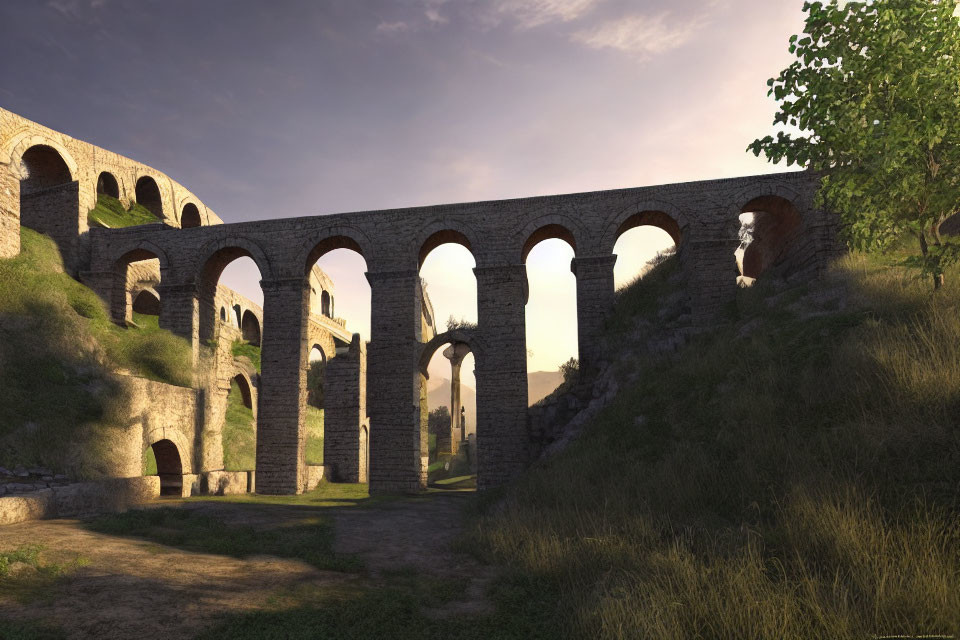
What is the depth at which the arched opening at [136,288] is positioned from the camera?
17828 millimetres

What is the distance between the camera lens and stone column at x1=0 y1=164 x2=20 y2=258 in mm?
14070

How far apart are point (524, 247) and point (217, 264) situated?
10.4 m

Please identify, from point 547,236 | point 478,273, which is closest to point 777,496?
point 478,273

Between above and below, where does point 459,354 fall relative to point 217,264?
below

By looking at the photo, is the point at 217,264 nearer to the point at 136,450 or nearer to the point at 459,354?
the point at 136,450

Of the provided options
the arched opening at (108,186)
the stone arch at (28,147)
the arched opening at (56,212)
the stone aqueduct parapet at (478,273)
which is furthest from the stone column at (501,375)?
the arched opening at (108,186)

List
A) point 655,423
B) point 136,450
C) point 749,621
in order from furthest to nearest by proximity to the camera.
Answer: point 136,450 → point 655,423 → point 749,621

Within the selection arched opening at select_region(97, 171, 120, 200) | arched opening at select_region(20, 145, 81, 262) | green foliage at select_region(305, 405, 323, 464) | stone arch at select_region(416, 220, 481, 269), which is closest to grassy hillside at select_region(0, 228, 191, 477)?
arched opening at select_region(20, 145, 81, 262)

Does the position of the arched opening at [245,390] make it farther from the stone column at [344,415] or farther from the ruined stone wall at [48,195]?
the ruined stone wall at [48,195]

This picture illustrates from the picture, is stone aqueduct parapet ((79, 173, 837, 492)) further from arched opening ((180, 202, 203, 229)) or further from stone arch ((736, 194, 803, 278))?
arched opening ((180, 202, 203, 229))

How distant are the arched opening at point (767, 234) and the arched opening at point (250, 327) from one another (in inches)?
1057

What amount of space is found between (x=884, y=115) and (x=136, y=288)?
86.2 ft

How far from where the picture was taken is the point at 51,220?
1797 cm

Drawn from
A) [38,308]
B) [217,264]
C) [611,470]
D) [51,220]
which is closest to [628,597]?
[611,470]
